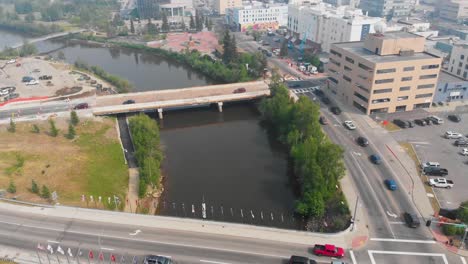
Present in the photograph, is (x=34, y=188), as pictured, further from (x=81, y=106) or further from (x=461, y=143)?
(x=461, y=143)

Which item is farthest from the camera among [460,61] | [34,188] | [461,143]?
[460,61]

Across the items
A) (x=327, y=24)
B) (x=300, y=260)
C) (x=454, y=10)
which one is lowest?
(x=300, y=260)

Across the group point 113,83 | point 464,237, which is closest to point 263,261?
point 464,237

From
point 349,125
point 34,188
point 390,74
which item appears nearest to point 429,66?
point 390,74

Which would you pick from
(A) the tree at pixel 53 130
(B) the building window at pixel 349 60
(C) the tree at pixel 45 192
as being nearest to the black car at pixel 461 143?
(B) the building window at pixel 349 60

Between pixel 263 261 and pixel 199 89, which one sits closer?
pixel 263 261

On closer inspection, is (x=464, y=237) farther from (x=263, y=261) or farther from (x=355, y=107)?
(x=355, y=107)

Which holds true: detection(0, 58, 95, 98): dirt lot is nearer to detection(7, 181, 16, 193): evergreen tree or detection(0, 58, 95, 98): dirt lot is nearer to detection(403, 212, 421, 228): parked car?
detection(7, 181, 16, 193): evergreen tree
